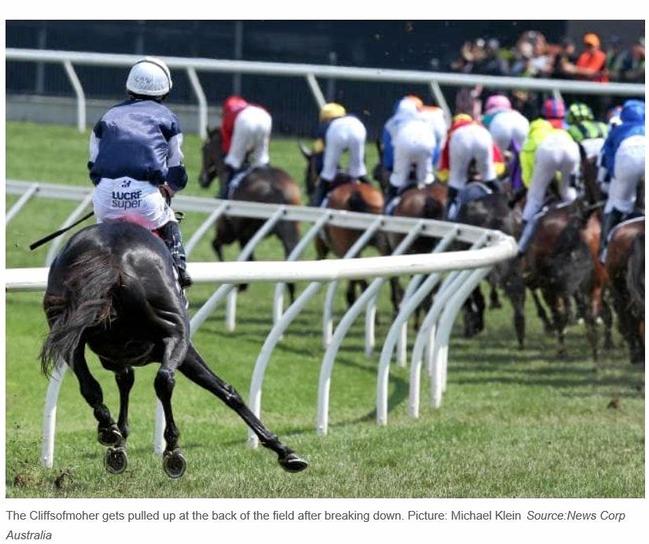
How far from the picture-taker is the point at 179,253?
745 centimetres

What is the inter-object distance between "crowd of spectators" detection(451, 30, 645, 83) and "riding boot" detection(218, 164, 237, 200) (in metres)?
5.31

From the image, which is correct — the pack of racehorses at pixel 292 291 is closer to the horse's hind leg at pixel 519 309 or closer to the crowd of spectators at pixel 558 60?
the horse's hind leg at pixel 519 309

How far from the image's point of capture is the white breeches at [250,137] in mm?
14688

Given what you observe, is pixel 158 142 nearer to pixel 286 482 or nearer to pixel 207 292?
pixel 286 482

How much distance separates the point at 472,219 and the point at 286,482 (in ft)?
17.4

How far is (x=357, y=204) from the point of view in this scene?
550 inches

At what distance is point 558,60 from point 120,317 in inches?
526

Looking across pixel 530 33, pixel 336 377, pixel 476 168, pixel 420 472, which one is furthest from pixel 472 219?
pixel 530 33

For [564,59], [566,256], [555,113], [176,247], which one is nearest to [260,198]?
[555,113]

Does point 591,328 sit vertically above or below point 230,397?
below

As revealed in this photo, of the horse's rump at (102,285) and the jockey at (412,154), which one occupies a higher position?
the jockey at (412,154)

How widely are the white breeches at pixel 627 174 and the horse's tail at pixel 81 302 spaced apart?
535 cm

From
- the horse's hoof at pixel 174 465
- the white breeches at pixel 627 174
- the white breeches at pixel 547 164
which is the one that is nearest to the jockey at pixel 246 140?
the white breeches at pixel 547 164

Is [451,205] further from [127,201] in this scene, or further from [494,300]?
[127,201]
